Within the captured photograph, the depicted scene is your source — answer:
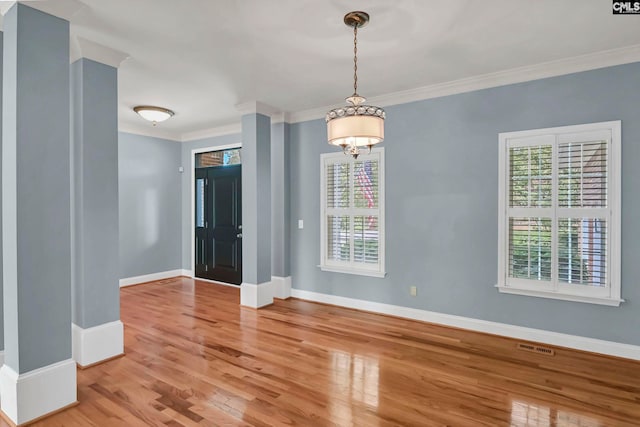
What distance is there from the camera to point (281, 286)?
213 inches

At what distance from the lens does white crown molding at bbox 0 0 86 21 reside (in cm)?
230

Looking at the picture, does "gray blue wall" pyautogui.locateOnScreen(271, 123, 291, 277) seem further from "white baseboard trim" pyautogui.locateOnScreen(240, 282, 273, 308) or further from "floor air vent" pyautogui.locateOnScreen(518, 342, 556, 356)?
"floor air vent" pyautogui.locateOnScreen(518, 342, 556, 356)

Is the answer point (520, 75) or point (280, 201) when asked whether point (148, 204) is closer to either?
point (280, 201)

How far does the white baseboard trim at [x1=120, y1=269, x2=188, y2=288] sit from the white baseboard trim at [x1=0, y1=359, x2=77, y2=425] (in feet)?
12.9

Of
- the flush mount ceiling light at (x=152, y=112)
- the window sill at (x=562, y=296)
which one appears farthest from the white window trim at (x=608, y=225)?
the flush mount ceiling light at (x=152, y=112)

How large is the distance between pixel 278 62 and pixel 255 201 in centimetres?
200

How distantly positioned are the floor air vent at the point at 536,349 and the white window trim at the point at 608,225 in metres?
0.51

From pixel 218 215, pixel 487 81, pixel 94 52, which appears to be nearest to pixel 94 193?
pixel 94 52

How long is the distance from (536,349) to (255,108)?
433 cm

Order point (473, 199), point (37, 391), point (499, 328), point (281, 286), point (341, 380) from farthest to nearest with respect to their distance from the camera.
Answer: point (281, 286) → point (473, 199) → point (499, 328) → point (341, 380) → point (37, 391)

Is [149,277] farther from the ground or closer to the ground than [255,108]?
closer to the ground

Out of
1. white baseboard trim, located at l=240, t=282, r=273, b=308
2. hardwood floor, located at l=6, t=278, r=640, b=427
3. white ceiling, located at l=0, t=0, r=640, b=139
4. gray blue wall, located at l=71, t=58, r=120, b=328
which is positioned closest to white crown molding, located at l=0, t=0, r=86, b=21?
white ceiling, located at l=0, t=0, r=640, b=139

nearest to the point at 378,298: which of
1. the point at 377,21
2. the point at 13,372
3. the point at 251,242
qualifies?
the point at 251,242

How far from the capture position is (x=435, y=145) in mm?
4191
